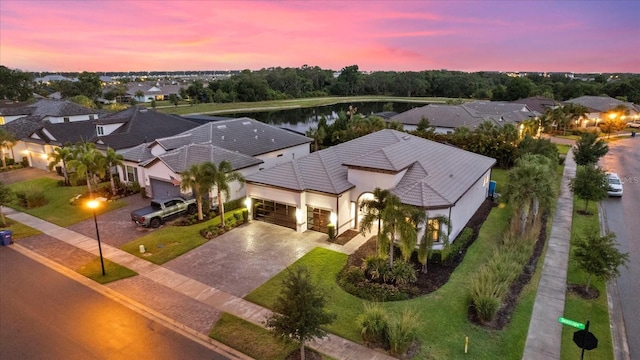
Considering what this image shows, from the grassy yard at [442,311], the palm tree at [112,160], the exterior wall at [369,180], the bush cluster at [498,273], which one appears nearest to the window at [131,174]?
the palm tree at [112,160]

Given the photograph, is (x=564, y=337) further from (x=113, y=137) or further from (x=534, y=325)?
(x=113, y=137)

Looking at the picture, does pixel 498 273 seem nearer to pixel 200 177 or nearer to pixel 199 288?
pixel 199 288

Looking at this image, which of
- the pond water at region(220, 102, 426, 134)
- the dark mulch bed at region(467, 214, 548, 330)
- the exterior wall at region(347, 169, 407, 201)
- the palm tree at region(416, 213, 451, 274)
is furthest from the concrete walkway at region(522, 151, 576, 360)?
the pond water at region(220, 102, 426, 134)

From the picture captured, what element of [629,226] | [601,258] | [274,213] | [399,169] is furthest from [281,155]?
[629,226]

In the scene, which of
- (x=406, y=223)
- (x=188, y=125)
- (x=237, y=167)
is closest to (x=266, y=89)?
(x=188, y=125)

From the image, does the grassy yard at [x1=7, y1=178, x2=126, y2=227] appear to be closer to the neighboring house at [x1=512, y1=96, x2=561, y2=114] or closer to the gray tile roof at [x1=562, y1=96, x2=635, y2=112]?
the neighboring house at [x1=512, y1=96, x2=561, y2=114]
